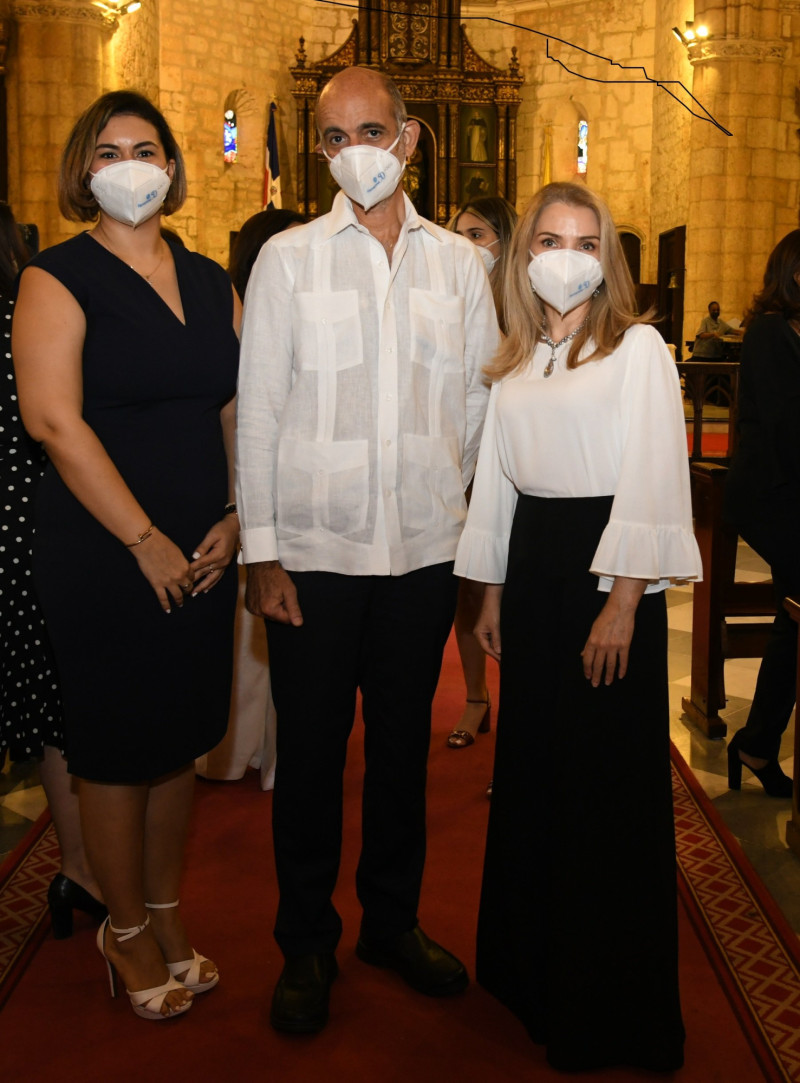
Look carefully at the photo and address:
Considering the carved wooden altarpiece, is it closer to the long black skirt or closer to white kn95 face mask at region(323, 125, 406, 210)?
white kn95 face mask at region(323, 125, 406, 210)

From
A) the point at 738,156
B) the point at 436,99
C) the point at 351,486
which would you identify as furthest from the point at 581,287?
the point at 436,99

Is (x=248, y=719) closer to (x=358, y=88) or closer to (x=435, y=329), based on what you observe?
(x=435, y=329)

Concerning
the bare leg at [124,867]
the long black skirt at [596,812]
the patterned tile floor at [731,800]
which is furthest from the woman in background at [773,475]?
the bare leg at [124,867]

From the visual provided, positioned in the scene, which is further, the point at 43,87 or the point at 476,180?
the point at 476,180

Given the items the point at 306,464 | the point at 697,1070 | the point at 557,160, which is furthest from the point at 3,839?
the point at 557,160

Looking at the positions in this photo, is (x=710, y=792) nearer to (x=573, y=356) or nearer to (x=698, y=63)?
(x=573, y=356)

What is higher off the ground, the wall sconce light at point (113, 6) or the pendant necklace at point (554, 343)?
the wall sconce light at point (113, 6)

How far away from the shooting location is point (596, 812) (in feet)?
6.88

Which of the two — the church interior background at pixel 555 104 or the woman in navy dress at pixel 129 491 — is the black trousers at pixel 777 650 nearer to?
the woman in navy dress at pixel 129 491

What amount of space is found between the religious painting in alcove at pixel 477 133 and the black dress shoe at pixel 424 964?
16.6 metres

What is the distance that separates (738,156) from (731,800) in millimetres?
12596

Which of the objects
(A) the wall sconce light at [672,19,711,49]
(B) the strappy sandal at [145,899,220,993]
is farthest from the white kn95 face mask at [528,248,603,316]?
(A) the wall sconce light at [672,19,711,49]

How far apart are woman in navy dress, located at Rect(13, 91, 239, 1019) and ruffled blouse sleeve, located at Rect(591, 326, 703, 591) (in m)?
0.82

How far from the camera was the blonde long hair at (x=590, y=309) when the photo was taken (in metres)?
2.08
